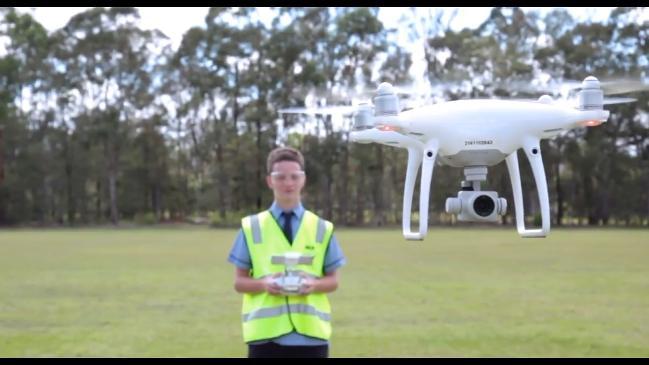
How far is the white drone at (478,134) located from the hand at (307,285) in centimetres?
72

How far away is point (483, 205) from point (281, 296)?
119cm

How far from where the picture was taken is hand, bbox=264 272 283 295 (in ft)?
11.0

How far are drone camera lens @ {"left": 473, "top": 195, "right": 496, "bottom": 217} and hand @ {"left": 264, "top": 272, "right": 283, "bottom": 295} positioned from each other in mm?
934

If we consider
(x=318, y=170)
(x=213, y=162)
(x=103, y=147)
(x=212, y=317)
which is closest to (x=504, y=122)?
(x=212, y=317)

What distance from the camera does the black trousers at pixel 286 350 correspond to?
380 cm

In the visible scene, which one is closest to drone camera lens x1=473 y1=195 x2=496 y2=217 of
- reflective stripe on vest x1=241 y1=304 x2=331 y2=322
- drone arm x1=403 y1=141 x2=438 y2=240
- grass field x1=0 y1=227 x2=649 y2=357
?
drone arm x1=403 y1=141 x2=438 y2=240

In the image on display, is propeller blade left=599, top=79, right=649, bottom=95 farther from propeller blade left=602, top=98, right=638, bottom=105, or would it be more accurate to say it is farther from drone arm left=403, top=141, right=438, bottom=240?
drone arm left=403, top=141, right=438, bottom=240

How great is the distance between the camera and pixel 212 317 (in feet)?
49.0

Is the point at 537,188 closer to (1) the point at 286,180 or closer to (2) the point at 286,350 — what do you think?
(1) the point at 286,180

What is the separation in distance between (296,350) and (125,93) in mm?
67735

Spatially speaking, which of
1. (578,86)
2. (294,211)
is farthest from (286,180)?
(578,86)

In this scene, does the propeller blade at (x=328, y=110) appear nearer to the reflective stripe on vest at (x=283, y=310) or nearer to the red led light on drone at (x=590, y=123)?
the red led light on drone at (x=590, y=123)

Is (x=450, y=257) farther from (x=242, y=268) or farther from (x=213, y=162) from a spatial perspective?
(x=213, y=162)

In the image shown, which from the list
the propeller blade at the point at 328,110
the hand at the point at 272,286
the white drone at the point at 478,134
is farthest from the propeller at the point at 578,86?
the hand at the point at 272,286
